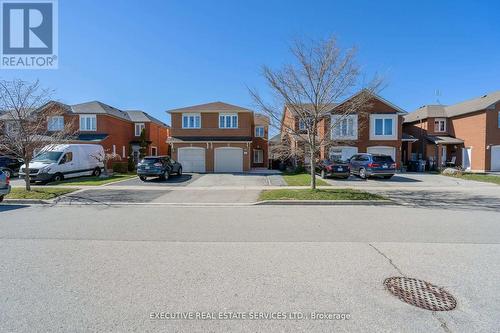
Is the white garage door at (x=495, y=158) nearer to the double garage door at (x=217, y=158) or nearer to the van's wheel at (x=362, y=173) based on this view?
the van's wheel at (x=362, y=173)

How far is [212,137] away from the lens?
2558cm

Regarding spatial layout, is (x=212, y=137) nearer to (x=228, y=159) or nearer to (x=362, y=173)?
(x=228, y=159)

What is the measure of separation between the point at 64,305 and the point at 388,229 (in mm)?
6662

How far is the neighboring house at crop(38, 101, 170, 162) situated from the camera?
2706cm

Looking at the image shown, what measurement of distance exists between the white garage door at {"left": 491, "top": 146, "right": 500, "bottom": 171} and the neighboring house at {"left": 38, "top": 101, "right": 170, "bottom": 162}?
36524 mm

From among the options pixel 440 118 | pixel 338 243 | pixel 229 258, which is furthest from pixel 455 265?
pixel 440 118

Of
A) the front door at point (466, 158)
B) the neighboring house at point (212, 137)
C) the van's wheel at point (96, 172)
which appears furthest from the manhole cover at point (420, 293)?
the front door at point (466, 158)

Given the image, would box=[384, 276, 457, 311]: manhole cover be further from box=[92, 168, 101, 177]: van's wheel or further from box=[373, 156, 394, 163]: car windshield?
box=[92, 168, 101, 177]: van's wheel

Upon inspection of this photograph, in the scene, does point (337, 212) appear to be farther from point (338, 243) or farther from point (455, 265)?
point (455, 265)

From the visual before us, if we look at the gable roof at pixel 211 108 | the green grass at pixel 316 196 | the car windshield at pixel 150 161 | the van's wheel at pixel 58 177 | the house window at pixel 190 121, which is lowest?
the green grass at pixel 316 196

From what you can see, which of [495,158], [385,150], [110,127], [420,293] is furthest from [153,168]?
[495,158]

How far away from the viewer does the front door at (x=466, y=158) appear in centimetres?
2720

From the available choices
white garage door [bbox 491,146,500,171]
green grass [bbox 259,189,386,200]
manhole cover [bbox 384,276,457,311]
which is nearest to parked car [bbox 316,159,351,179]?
green grass [bbox 259,189,386,200]

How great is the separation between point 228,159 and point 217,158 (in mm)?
1034
